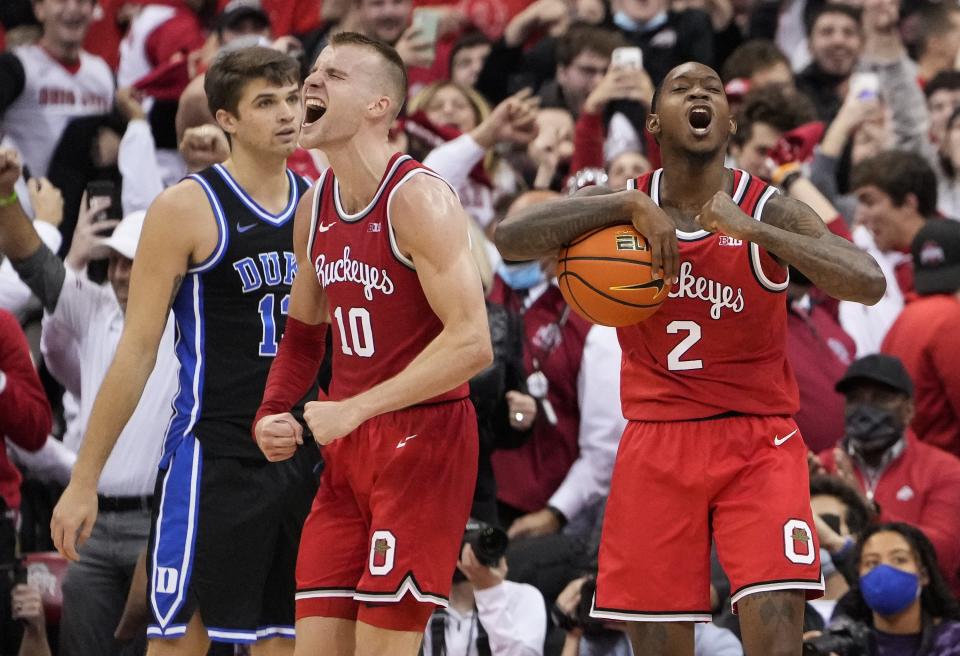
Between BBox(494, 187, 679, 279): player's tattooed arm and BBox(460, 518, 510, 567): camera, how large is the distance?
1772mm

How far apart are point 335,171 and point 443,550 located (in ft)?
4.02

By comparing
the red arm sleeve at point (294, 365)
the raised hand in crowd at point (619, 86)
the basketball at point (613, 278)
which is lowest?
the red arm sleeve at point (294, 365)

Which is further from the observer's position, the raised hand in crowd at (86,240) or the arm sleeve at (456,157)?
the arm sleeve at (456,157)

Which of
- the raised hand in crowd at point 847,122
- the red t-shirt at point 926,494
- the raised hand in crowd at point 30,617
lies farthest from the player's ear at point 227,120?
the raised hand in crowd at point 847,122

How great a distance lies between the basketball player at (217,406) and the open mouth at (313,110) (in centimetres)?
57

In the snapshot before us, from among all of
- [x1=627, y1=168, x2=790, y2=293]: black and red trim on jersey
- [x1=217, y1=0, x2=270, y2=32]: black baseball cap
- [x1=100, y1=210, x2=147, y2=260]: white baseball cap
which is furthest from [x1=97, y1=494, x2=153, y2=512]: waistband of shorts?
[x1=217, y1=0, x2=270, y2=32]: black baseball cap

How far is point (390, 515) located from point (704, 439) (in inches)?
40.2

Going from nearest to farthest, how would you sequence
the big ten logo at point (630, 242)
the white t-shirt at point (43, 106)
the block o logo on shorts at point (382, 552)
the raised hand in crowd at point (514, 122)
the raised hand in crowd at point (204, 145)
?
the block o logo on shorts at point (382, 552) → the big ten logo at point (630, 242) → the raised hand in crowd at point (204, 145) → the raised hand in crowd at point (514, 122) → the white t-shirt at point (43, 106)

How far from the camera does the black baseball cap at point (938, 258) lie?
327 inches

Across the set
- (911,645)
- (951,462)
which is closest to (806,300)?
(951,462)

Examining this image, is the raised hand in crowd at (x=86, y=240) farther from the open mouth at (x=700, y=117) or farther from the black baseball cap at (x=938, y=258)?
the black baseball cap at (x=938, y=258)

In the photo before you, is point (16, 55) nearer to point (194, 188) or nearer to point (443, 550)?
point (194, 188)

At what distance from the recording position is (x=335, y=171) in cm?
509

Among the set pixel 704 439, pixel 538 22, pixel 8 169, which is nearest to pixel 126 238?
pixel 8 169
